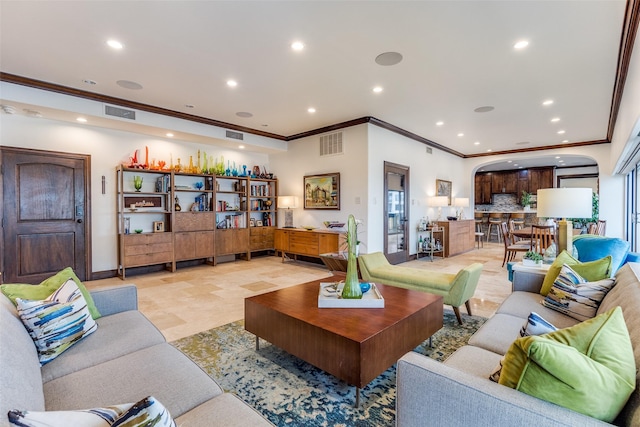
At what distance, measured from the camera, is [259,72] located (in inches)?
147

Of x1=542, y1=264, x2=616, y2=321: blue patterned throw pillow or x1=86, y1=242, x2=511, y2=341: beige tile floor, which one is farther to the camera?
x1=86, y1=242, x2=511, y2=341: beige tile floor

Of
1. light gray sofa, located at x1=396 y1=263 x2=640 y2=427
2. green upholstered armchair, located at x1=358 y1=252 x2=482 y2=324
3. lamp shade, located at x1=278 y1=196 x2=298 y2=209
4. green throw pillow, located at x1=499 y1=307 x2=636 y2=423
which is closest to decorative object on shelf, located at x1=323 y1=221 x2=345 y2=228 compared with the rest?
lamp shade, located at x1=278 y1=196 x2=298 y2=209

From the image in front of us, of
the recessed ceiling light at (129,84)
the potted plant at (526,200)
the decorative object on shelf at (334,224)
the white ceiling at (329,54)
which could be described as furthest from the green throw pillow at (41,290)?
the potted plant at (526,200)

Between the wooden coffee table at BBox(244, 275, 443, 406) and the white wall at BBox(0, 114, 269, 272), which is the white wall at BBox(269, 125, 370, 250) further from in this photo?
the wooden coffee table at BBox(244, 275, 443, 406)

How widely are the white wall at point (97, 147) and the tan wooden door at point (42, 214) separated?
0.41ft

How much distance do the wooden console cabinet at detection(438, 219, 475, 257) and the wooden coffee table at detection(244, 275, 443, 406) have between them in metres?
5.08

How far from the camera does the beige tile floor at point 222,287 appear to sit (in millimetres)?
3244

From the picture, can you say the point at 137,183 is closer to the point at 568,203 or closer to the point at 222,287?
the point at 222,287

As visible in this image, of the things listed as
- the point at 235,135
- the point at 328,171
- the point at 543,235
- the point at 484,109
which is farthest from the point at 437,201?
the point at 235,135

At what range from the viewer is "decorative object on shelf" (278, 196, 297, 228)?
21.7ft

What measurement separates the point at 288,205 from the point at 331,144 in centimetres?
165

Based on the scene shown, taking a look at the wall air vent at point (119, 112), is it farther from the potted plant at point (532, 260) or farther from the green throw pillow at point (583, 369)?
the potted plant at point (532, 260)

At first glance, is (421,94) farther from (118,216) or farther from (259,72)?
(118,216)

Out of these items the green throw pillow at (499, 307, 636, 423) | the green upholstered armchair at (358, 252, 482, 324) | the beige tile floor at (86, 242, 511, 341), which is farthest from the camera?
the beige tile floor at (86, 242, 511, 341)
